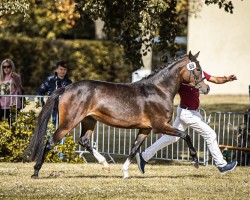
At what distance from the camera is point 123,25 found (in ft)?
57.3

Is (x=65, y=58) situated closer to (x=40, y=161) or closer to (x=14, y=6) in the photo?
(x=14, y=6)

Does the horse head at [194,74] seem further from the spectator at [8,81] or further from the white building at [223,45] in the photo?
the white building at [223,45]

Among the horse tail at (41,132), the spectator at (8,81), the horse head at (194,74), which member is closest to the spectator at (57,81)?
the spectator at (8,81)

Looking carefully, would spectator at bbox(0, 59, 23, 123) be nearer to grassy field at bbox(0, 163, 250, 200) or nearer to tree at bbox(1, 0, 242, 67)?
tree at bbox(1, 0, 242, 67)

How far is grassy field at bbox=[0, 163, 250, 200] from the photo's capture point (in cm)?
1169

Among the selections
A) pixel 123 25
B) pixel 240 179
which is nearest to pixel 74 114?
pixel 240 179

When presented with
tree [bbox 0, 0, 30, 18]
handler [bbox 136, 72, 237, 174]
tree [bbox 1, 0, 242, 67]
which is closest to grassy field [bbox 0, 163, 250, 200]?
handler [bbox 136, 72, 237, 174]

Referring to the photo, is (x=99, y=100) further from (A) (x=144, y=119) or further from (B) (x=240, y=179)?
(B) (x=240, y=179)

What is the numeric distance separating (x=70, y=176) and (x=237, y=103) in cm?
1876

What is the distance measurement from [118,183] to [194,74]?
2.14m

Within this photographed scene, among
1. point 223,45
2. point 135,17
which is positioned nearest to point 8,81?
point 135,17

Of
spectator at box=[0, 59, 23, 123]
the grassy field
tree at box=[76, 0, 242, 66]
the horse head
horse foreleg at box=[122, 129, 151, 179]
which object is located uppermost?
tree at box=[76, 0, 242, 66]

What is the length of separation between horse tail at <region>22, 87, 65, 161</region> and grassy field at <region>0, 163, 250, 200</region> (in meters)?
0.38

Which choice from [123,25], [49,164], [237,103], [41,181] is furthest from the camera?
[237,103]
